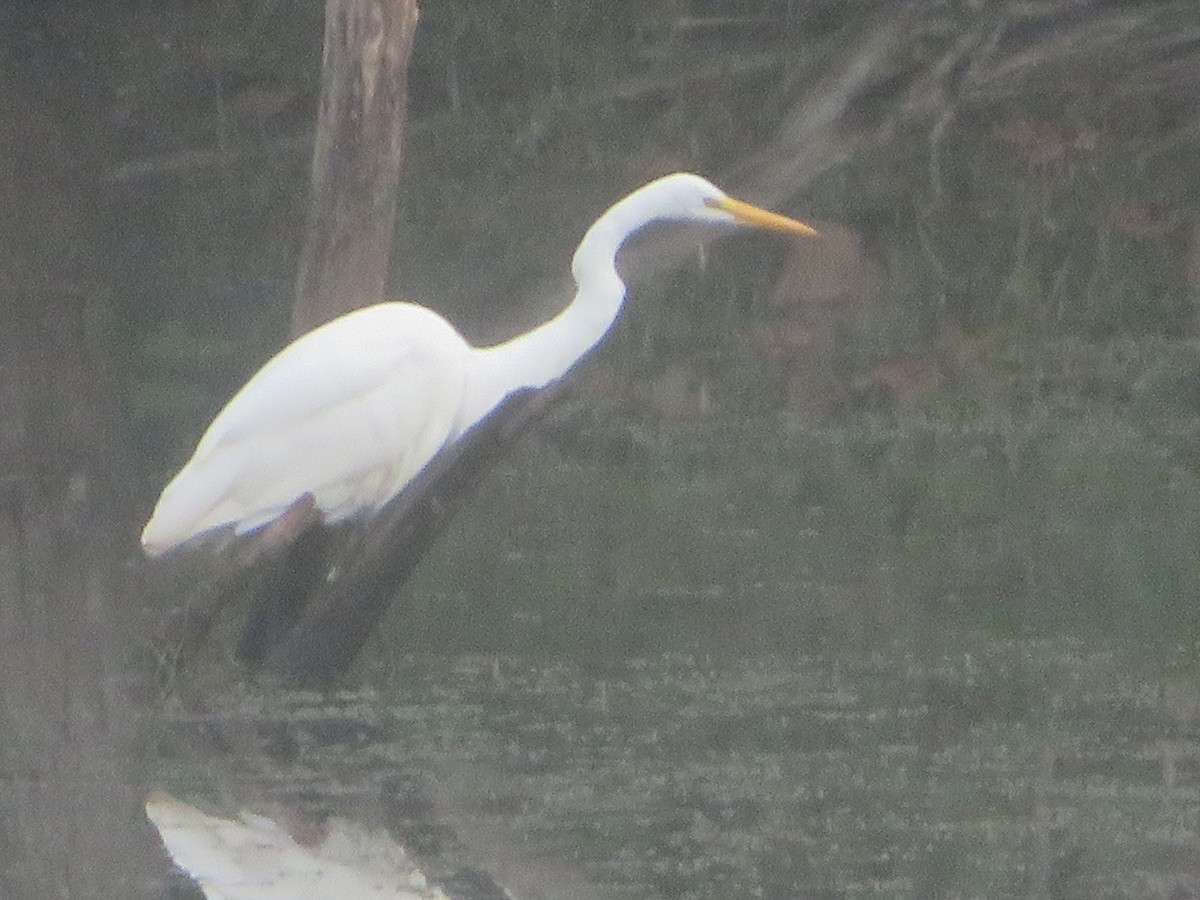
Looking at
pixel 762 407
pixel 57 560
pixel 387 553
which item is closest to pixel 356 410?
pixel 387 553

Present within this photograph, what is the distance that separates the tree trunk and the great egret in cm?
34

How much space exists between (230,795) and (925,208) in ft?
16.4

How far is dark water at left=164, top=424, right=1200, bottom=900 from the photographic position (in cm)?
383

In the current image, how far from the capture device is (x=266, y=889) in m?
3.73

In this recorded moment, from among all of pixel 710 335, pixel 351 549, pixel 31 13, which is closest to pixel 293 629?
pixel 351 549

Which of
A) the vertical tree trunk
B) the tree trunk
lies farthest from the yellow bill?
the tree trunk

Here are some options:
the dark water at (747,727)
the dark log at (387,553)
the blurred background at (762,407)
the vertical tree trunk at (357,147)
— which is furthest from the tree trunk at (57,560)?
the vertical tree trunk at (357,147)

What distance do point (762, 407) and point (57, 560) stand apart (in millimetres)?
2091

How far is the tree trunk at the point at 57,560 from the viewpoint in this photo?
3994 millimetres

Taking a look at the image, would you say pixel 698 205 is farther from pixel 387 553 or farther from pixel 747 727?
pixel 747 727

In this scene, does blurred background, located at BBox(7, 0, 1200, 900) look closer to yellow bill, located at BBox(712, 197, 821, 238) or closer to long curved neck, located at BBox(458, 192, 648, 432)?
long curved neck, located at BBox(458, 192, 648, 432)

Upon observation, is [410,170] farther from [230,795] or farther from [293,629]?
[230,795]

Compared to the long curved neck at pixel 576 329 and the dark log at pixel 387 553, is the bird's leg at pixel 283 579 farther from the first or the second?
the long curved neck at pixel 576 329

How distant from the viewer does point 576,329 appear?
528 centimetres
